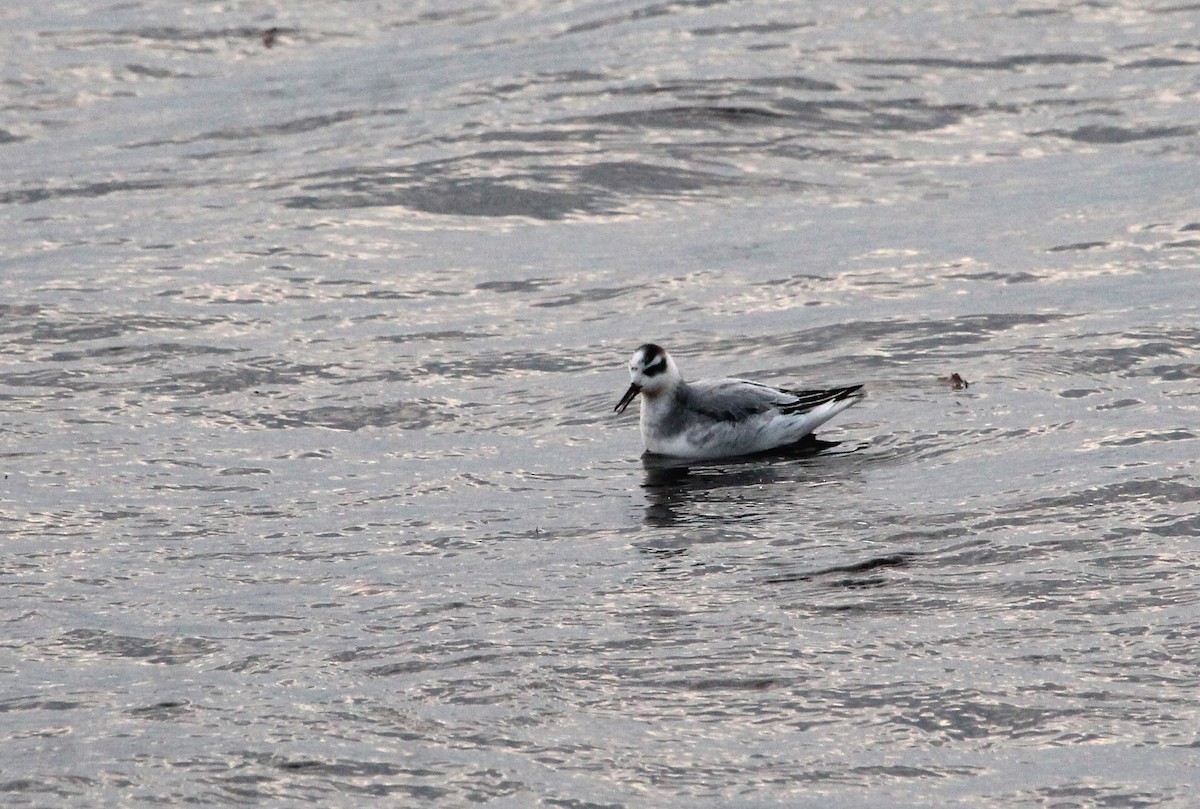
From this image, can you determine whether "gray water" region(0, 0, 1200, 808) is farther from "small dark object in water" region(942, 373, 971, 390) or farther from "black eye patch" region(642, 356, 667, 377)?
"black eye patch" region(642, 356, 667, 377)

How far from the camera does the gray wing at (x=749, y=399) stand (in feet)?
41.7

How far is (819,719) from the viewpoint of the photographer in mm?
8367

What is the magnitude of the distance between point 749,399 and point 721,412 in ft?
0.72

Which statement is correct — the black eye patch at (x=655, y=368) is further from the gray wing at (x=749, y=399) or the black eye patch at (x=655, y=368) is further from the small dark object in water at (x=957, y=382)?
the small dark object in water at (x=957, y=382)

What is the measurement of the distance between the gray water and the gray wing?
388 millimetres

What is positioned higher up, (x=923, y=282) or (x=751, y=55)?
(x=751, y=55)

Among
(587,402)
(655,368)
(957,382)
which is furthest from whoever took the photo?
(587,402)

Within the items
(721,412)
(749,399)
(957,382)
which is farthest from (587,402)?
(957,382)

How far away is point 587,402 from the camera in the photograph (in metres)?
13.6

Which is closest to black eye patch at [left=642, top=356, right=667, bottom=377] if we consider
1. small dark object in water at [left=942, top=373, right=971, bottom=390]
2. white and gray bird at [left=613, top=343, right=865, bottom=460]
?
white and gray bird at [left=613, top=343, right=865, bottom=460]

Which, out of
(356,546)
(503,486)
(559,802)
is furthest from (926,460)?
(559,802)

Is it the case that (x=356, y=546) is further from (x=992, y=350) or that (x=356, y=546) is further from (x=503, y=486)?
(x=992, y=350)

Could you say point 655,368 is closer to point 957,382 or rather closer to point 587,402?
point 587,402

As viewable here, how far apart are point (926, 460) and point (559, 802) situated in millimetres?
4907
